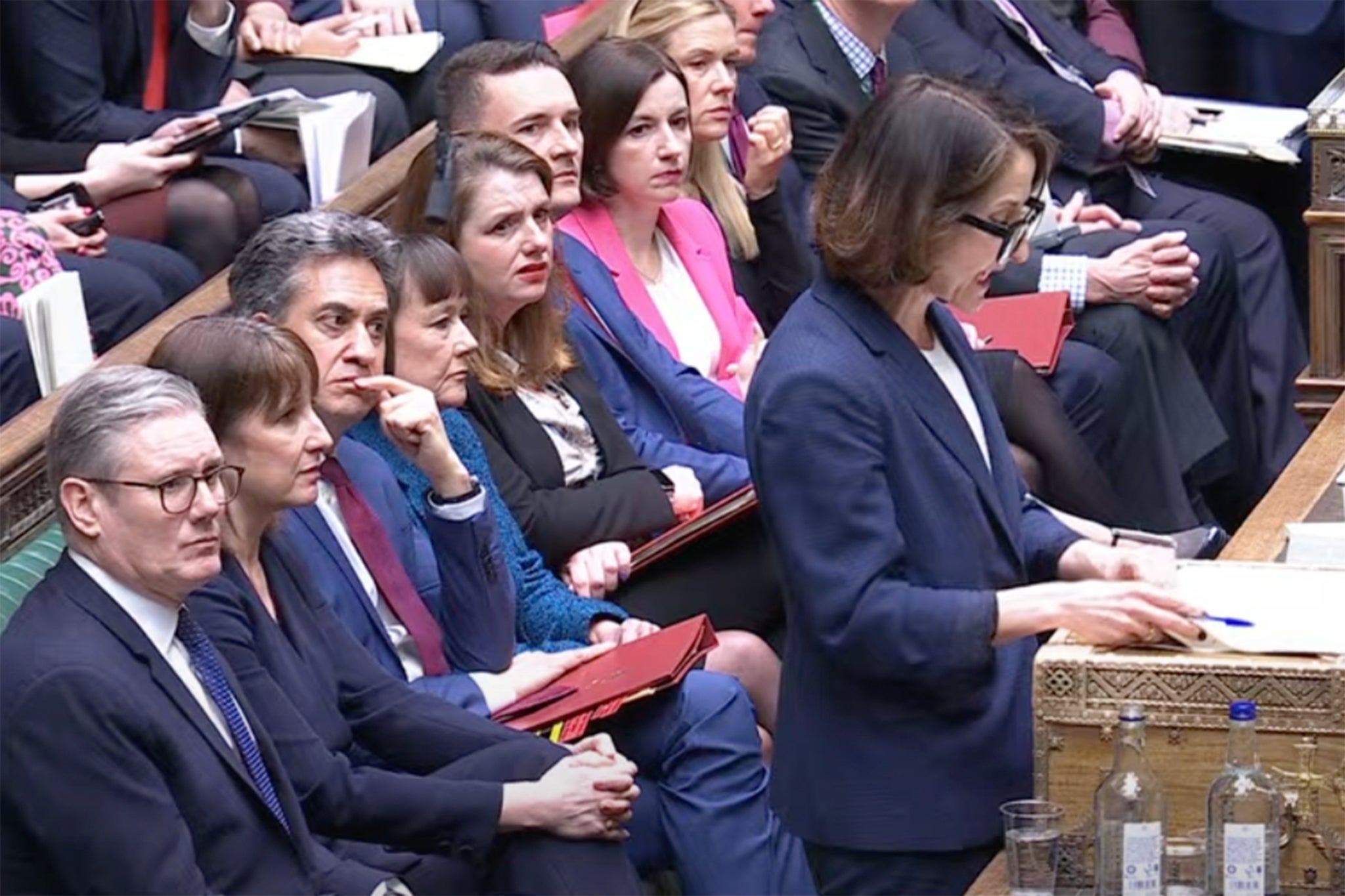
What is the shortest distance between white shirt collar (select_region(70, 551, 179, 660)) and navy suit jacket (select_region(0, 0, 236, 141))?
2105mm

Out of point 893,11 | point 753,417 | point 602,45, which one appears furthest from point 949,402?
point 893,11

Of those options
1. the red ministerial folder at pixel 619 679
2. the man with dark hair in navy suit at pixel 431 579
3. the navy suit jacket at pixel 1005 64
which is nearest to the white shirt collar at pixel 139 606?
the man with dark hair in navy suit at pixel 431 579

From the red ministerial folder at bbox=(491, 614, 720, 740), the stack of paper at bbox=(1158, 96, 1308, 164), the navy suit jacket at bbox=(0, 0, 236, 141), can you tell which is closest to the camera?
the red ministerial folder at bbox=(491, 614, 720, 740)

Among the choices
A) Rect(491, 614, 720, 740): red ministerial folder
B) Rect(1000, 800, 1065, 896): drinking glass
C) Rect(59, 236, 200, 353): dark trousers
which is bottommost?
Rect(491, 614, 720, 740): red ministerial folder

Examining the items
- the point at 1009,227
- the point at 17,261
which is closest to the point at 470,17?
the point at 17,261

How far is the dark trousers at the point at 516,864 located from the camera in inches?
144

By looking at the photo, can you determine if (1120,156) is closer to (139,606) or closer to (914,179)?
(914,179)

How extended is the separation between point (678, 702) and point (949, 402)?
967mm

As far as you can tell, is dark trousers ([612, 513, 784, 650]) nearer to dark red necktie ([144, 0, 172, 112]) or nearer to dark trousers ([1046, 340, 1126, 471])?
dark trousers ([1046, 340, 1126, 471])

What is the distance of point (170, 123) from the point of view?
5.08m

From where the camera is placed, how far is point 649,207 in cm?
501

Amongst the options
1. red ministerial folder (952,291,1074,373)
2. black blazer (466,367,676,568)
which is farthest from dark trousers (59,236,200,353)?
red ministerial folder (952,291,1074,373)

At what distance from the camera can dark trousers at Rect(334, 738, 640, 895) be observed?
3.65 metres

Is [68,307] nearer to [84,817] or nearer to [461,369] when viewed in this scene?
[461,369]
